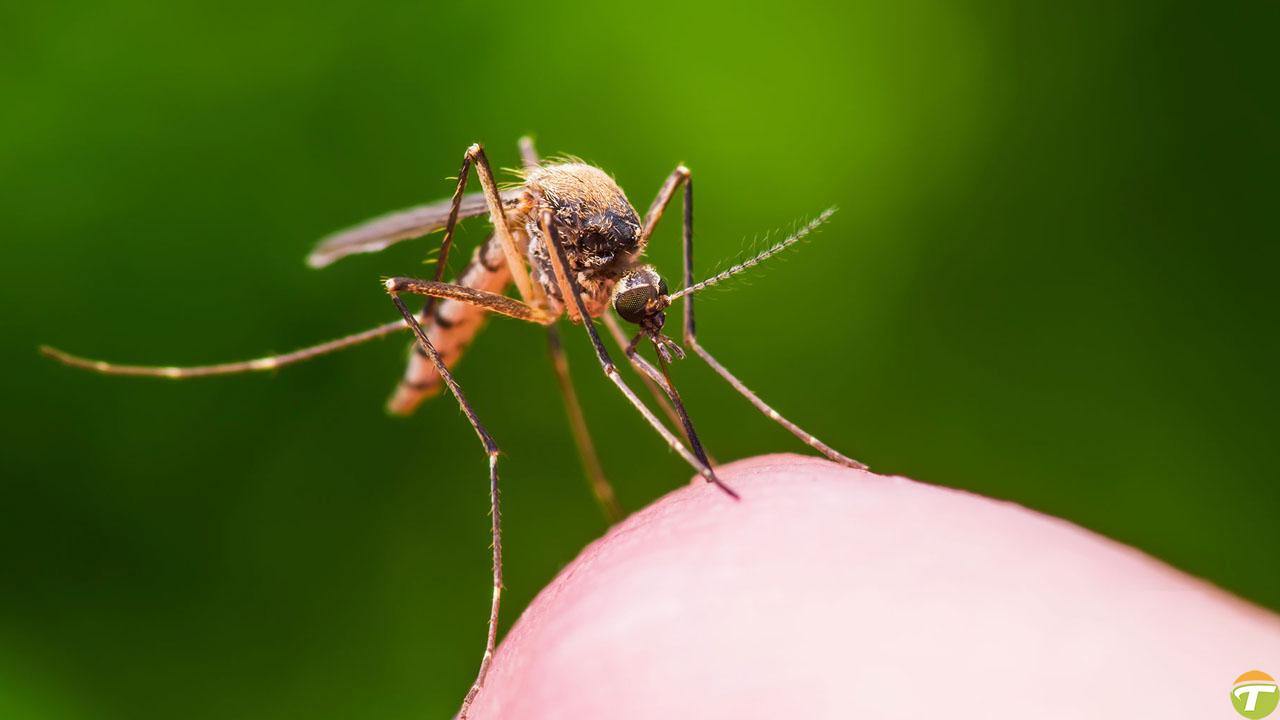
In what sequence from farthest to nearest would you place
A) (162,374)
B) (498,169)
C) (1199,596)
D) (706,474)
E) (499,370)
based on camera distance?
1. (499,370)
2. (498,169)
3. (162,374)
4. (706,474)
5. (1199,596)

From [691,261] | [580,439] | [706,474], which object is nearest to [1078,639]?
[706,474]

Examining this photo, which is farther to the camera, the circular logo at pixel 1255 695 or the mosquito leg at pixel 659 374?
the mosquito leg at pixel 659 374

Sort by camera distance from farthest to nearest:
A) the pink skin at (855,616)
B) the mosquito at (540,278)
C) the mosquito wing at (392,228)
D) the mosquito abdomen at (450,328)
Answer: the mosquito abdomen at (450,328) < the mosquito wing at (392,228) < the mosquito at (540,278) < the pink skin at (855,616)

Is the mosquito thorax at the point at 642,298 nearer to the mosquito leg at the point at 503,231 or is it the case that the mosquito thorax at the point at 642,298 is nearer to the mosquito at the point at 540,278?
the mosquito at the point at 540,278

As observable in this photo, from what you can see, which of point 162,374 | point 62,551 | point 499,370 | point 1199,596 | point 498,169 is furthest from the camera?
point 499,370

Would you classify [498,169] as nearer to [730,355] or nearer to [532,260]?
[532,260]

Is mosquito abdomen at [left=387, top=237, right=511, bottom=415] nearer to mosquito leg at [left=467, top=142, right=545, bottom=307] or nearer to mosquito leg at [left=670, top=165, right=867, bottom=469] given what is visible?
mosquito leg at [left=467, top=142, right=545, bottom=307]

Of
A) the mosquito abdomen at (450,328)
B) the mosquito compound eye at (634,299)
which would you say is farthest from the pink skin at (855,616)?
the mosquito abdomen at (450,328)
